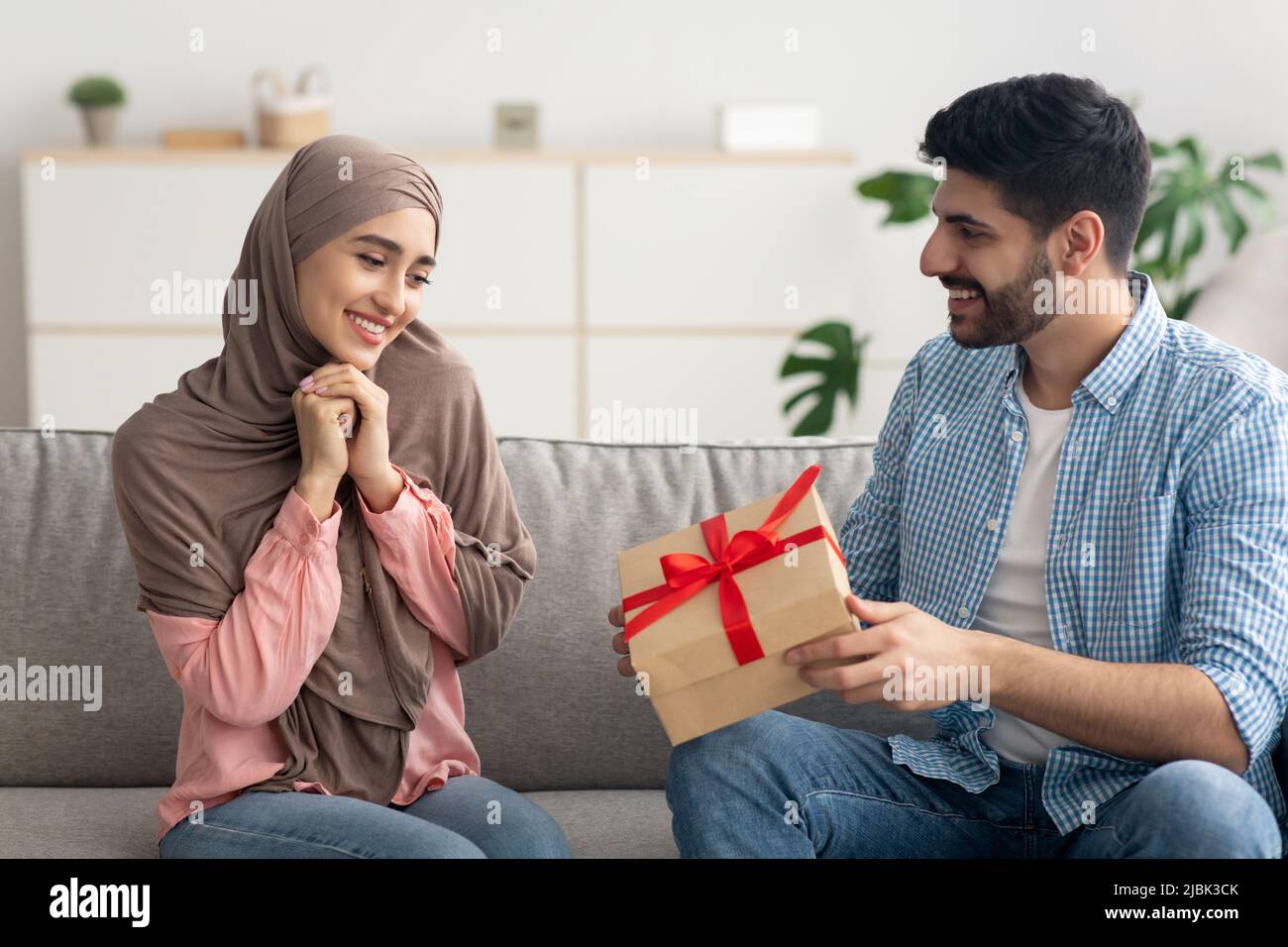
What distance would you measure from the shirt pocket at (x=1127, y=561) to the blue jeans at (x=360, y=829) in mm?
691

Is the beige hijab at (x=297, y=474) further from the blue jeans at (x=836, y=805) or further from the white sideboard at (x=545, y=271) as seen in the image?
the white sideboard at (x=545, y=271)

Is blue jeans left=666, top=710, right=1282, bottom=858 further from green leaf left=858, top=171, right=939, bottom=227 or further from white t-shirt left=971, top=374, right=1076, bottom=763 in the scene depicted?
green leaf left=858, top=171, right=939, bottom=227

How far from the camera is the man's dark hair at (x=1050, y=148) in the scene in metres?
1.59

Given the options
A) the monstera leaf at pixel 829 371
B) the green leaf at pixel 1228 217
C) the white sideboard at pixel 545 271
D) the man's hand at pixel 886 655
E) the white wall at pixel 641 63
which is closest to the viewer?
the man's hand at pixel 886 655

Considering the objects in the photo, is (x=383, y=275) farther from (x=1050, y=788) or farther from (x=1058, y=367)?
(x=1050, y=788)

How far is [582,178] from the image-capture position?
4.62m

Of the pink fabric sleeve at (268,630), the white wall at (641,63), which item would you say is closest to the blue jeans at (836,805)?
the pink fabric sleeve at (268,630)

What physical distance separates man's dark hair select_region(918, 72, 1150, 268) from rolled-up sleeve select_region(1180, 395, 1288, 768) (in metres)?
0.31

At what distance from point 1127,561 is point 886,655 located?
1.10 ft

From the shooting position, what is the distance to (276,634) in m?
1.47

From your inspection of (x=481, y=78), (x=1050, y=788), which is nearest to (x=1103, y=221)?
(x=1050, y=788)

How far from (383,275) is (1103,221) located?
0.86 metres

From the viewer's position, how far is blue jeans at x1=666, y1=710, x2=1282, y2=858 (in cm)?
148

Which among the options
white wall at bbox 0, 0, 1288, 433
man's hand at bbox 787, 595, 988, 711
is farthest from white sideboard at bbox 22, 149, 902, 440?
man's hand at bbox 787, 595, 988, 711
